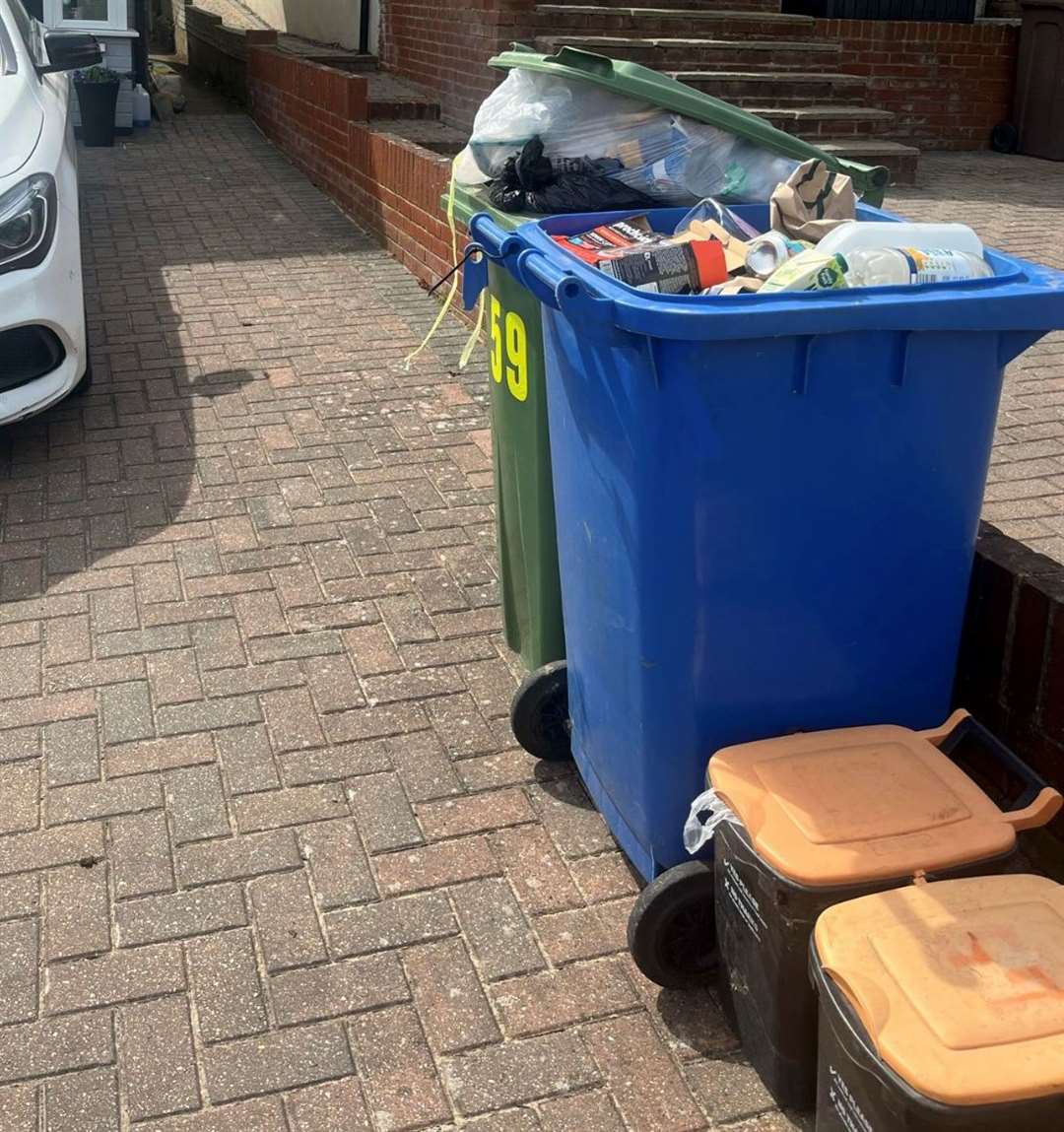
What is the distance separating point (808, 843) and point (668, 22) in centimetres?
904

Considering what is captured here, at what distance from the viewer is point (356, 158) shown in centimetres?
902

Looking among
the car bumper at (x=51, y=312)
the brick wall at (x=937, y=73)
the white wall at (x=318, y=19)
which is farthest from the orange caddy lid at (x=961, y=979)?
the white wall at (x=318, y=19)

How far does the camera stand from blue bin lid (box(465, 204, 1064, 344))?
2.12 meters

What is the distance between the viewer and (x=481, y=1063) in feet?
7.82

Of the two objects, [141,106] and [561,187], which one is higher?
[561,187]

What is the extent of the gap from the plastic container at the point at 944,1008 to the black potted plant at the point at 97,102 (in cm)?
1162

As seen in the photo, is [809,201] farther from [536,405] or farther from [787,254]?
[536,405]

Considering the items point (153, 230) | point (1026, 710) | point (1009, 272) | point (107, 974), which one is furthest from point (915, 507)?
point (153, 230)

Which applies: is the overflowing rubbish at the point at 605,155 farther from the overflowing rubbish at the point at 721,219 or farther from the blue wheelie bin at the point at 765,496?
the blue wheelie bin at the point at 765,496

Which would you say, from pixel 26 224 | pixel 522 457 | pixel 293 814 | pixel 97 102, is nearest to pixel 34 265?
pixel 26 224

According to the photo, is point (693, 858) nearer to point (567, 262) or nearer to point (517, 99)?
point (567, 262)

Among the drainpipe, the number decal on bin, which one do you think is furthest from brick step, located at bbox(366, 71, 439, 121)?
the number decal on bin

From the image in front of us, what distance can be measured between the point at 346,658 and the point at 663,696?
1503 millimetres

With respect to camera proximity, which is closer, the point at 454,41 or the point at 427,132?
the point at 427,132
